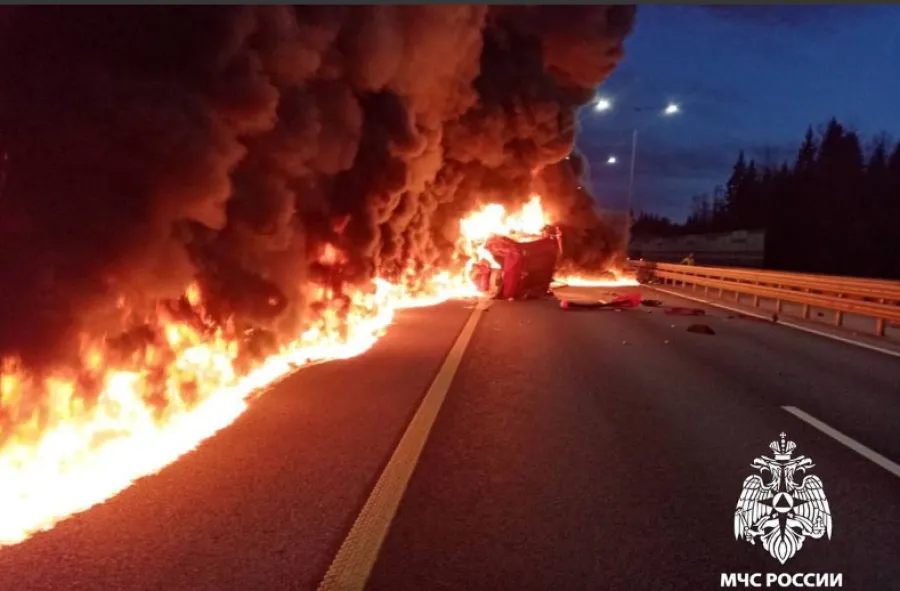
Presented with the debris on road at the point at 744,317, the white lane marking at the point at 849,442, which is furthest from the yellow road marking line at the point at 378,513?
the debris on road at the point at 744,317

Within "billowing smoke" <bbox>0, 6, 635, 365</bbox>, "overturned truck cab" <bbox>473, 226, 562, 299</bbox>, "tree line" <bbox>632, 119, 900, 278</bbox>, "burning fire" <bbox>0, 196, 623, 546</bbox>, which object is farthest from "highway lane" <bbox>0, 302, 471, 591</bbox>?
"tree line" <bbox>632, 119, 900, 278</bbox>

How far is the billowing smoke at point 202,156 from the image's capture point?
6.79 meters

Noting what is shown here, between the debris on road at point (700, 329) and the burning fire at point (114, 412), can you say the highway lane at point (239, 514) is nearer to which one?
the burning fire at point (114, 412)

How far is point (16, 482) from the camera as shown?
5863 mm

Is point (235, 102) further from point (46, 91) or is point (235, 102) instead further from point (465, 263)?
point (465, 263)

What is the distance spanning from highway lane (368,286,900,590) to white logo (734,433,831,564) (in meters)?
0.08

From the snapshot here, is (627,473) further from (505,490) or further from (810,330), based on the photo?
(810,330)

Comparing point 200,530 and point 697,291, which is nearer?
point 200,530

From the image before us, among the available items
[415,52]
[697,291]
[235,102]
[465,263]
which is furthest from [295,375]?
[697,291]

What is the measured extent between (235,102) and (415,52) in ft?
30.1

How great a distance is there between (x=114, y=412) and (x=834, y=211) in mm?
67321

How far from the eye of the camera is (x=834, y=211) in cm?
6650

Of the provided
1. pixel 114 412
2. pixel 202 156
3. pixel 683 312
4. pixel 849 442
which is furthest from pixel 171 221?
pixel 683 312

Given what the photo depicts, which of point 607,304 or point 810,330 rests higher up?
point 810,330
